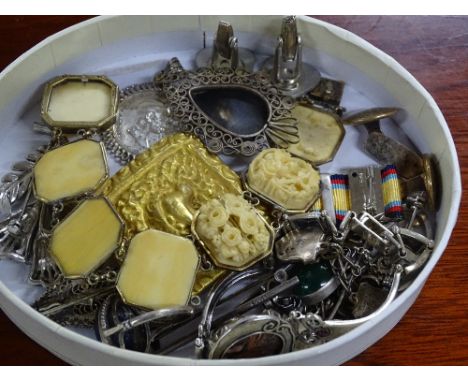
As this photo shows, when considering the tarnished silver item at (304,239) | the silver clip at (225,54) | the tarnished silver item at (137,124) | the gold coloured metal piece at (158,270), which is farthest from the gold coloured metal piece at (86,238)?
the silver clip at (225,54)

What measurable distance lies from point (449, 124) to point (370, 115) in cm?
18

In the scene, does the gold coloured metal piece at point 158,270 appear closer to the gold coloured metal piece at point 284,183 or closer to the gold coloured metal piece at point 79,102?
the gold coloured metal piece at point 284,183

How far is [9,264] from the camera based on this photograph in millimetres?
1235

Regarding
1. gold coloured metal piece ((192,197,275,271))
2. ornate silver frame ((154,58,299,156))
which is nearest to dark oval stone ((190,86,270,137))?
ornate silver frame ((154,58,299,156))

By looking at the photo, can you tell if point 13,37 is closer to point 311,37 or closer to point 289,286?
point 311,37

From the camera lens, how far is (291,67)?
1440mm

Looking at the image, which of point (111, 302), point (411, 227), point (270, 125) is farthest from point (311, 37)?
point (111, 302)

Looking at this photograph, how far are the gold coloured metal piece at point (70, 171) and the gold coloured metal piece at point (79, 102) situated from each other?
0.06 m

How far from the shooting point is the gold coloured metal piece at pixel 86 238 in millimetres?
1178

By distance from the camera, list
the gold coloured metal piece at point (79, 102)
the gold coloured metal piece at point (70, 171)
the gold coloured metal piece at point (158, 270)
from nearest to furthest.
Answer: the gold coloured metal piece at point (158, 270), the gold coloured metal piece at point (70, 171), the gold coloured metal piece at point (79, 102)

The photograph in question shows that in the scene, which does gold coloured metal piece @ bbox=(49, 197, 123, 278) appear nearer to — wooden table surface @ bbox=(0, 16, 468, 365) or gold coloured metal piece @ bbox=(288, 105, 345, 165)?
wooden table surface @ bbox=(0, 16, 468, 365)

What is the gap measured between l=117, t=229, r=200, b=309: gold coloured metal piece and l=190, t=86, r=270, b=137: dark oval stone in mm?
297

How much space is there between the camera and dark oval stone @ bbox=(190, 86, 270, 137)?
1.39m

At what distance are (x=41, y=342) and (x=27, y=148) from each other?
0.40 meters
